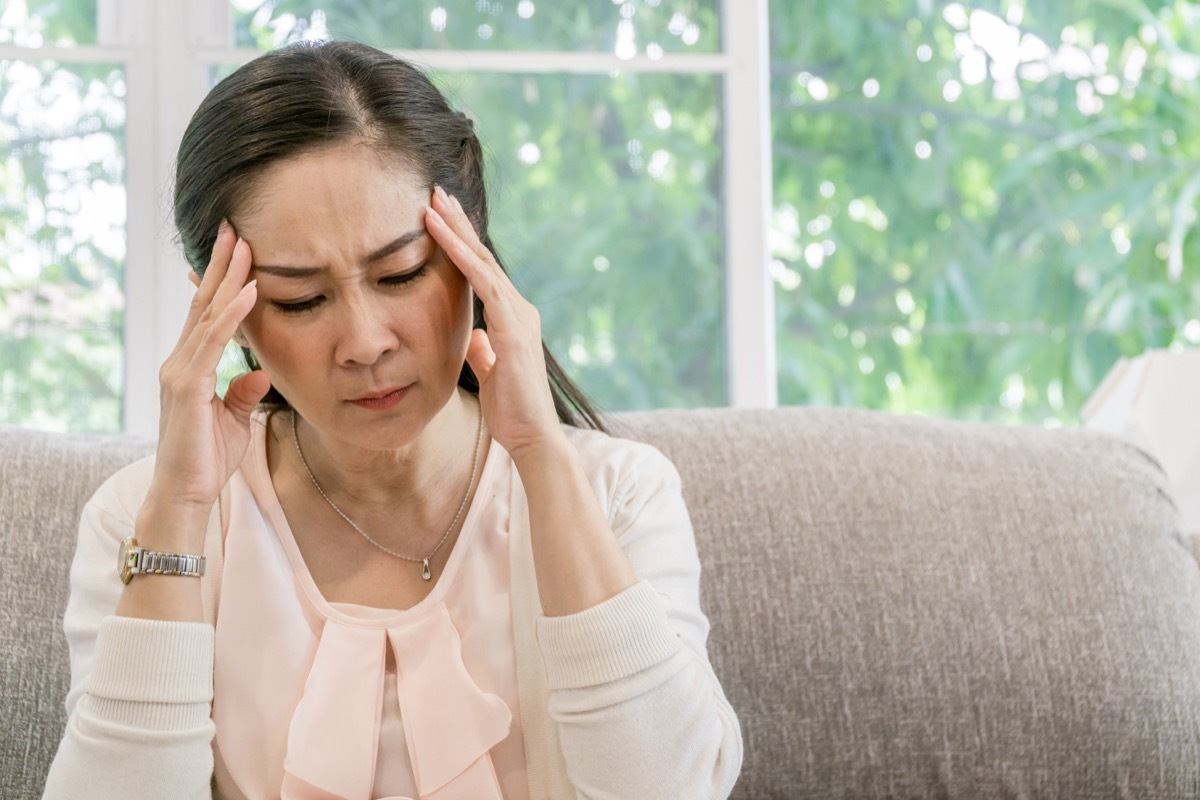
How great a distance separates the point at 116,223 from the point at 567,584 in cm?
158

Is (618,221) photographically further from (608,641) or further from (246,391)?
(608,641)

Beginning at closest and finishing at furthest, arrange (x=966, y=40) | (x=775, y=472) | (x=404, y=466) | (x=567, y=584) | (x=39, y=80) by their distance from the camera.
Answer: (x=567, y=584) → (x=404, y=466) → (x=775, y=472) → (x=39, y=80) → (x=966, y=40)

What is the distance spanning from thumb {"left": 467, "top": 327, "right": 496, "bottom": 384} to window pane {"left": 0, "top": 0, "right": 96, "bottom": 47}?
1470mm

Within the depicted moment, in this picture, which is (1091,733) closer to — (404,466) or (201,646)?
(404,466)

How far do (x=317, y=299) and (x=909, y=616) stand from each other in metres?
0.91

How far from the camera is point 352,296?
1.39 metres

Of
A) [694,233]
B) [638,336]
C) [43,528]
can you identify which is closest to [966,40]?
[694,233]

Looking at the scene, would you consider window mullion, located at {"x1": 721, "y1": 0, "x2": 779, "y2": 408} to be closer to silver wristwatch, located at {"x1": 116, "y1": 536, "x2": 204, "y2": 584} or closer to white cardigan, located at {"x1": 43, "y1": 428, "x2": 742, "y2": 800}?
white cardigan, located at {"x1": 43, "y1": 428, "x2": 742, "y2": 800}

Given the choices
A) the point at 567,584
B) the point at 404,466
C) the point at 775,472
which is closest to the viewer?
→ the point at 567,584

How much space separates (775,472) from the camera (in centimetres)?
187

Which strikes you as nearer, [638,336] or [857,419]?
[857,419]

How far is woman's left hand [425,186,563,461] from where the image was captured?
144 cm

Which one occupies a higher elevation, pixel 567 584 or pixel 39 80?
pixel 39 80

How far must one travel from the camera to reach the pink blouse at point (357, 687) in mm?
1422
